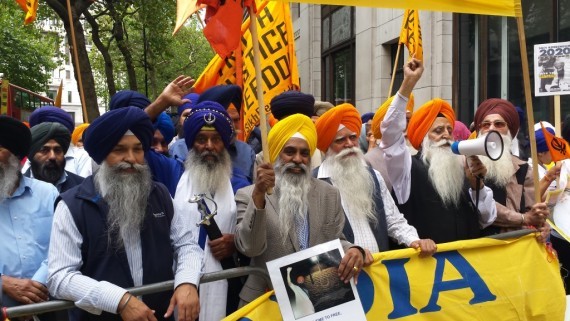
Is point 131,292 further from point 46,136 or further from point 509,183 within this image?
point 509,183

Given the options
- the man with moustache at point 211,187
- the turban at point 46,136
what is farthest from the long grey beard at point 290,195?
the turban at point 46,136

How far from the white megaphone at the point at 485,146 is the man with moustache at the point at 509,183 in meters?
0.70

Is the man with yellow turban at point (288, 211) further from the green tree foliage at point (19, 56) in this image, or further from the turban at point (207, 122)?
the green tree foliage at point (19, 56)

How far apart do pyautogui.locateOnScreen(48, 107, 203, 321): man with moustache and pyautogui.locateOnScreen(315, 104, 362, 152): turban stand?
58.1 inches

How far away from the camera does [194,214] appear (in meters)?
3.88

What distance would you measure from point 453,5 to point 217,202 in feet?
6.08

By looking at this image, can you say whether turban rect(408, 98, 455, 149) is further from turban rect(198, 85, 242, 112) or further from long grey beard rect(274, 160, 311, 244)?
turban rect(198, 85, 242, 112)

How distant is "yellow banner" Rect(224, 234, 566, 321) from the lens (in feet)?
12.3

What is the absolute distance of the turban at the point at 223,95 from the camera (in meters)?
5.96

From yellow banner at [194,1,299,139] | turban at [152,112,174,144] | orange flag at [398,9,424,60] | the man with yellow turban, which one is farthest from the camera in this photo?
orange flag at [398,9,424,60]

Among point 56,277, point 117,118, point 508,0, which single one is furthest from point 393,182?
point 56,277

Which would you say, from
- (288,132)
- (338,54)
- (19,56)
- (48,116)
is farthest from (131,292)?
(19,56)

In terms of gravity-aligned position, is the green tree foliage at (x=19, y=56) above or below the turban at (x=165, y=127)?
above

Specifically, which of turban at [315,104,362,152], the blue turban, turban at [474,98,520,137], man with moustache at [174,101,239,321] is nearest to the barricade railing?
man with moustache at [174,101,239,321]
